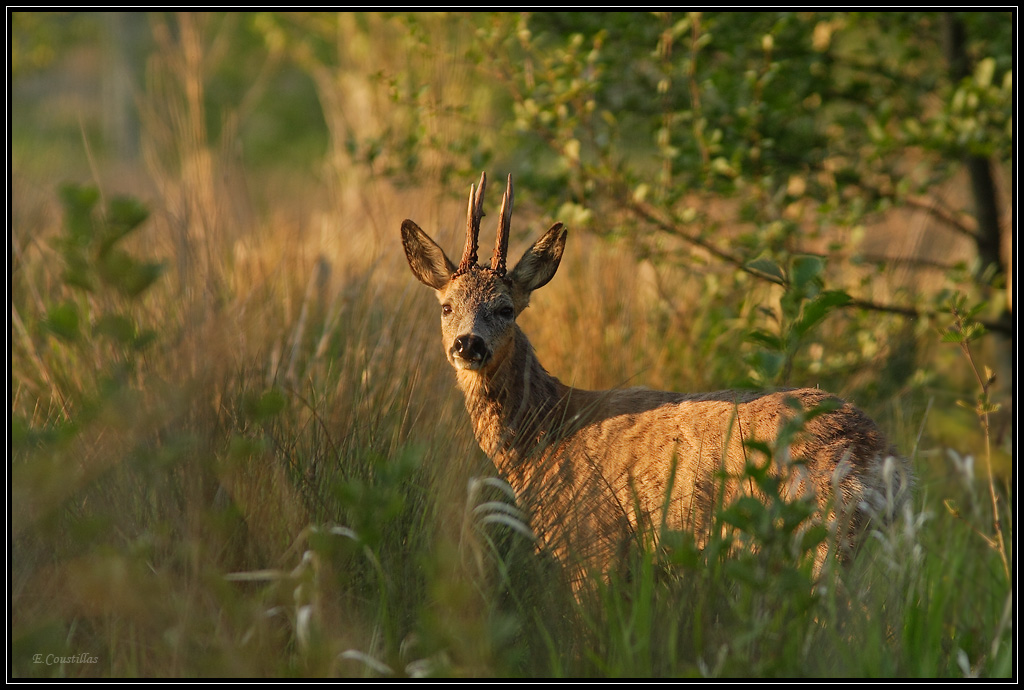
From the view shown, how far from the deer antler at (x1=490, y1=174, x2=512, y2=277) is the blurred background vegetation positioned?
42cm

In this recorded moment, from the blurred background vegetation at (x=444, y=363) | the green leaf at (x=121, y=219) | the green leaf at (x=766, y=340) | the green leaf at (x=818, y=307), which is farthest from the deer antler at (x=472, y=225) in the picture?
the green leaf at (x=121, y=219)

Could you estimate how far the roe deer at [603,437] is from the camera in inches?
116

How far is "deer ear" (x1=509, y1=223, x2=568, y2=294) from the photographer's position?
403 cm

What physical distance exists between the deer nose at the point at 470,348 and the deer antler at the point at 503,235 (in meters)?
0.43

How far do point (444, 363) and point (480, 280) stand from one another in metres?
0.39

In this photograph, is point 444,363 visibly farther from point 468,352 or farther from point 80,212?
point 80,212

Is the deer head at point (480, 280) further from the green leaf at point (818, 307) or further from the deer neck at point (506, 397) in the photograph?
the green leaf at point (818, 307)

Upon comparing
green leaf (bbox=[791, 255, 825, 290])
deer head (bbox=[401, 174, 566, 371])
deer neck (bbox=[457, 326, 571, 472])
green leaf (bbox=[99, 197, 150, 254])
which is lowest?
deer neck (bbox=[457, 326, 571, 472])

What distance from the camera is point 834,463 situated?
321cm

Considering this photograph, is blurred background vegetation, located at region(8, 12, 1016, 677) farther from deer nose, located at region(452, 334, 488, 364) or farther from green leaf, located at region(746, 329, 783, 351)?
deer nose, located at region(452, 334, 488, 364)

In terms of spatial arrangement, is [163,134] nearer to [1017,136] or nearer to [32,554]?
[32,554]

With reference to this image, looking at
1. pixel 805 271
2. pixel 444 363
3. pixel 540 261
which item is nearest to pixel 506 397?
pixel 444 363

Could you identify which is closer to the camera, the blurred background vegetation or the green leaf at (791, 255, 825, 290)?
the blurred background vegetation

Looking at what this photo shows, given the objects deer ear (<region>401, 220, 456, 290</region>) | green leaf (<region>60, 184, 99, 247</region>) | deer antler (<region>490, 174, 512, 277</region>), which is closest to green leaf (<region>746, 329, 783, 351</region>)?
deer antler (<region>490, 174, 512, 277</region>)
